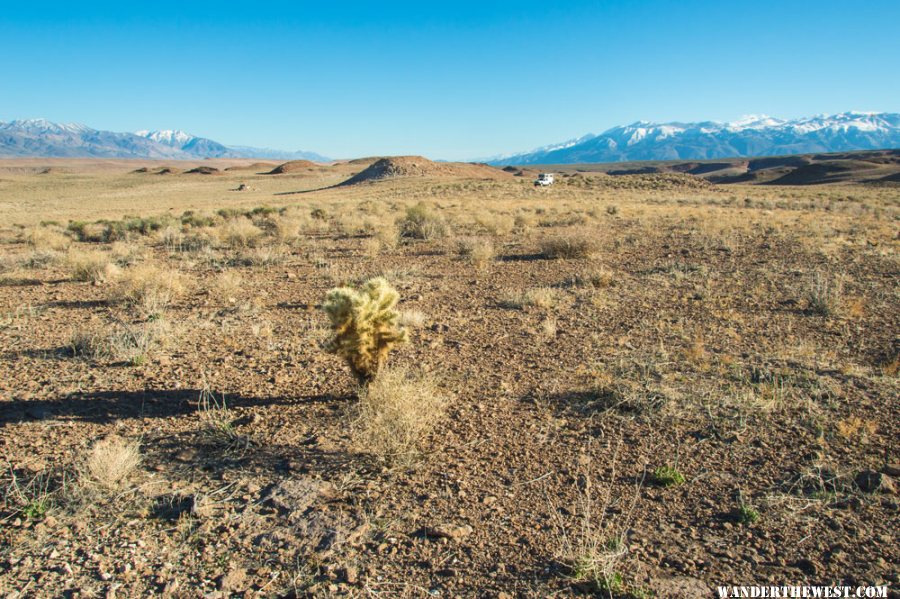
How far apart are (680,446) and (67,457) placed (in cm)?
485

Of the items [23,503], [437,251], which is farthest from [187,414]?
[437,251]

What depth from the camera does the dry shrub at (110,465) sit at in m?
3.71

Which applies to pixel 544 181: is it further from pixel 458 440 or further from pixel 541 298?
pixel 458 440

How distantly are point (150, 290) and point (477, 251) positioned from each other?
6.46 metres

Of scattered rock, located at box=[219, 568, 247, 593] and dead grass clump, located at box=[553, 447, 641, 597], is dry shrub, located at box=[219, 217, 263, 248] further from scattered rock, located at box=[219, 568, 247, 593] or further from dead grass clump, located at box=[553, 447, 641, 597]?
dead grass clump, located at box=[553, 447, 641, 597]

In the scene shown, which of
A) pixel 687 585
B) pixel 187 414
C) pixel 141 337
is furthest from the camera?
pixel 141 337

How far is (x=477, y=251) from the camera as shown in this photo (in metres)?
11.9

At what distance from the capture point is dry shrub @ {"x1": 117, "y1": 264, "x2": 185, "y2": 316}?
8.17 m

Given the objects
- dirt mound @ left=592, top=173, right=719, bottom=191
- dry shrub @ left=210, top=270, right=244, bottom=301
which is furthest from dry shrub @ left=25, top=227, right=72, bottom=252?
dirt mound @ left=592, top=173, right=719, bottom=191

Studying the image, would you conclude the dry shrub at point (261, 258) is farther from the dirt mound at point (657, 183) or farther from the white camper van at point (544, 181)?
the dirt mound at point (657, 183)

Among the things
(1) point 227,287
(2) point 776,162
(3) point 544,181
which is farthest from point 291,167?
(2) point 776,162

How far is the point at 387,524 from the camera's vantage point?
3.43 metres

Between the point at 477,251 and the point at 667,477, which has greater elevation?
the point at 477,251

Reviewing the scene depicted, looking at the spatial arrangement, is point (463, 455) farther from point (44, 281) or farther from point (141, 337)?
point (44, 281)
